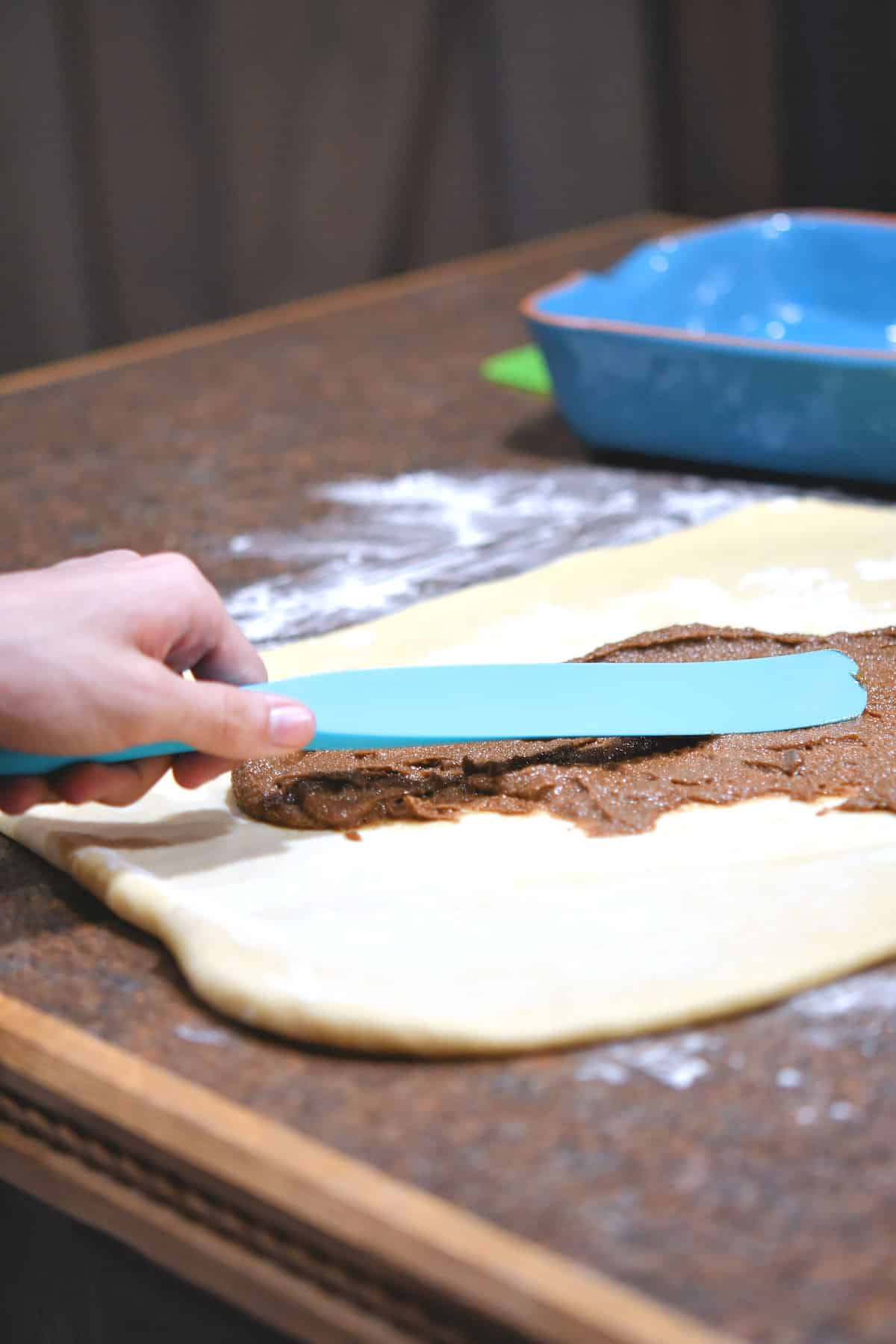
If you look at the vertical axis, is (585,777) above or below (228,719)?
below

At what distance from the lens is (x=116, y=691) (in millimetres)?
723

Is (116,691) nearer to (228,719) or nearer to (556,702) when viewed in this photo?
(228,719)

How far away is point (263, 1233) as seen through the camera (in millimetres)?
616

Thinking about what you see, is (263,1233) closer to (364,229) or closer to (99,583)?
(99,583)

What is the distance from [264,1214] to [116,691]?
27 cm

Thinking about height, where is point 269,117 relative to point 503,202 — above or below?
above

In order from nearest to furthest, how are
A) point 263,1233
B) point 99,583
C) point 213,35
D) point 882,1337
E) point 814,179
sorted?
point 882,1337 < point 263,1233 < point 99,583 < point 213,35 < point 814,179

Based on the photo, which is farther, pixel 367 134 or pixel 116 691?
pixel 367 134

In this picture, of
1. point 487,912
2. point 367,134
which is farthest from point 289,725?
point 367,134

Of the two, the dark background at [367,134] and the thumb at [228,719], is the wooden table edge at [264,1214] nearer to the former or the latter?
the thumb at [228,719]

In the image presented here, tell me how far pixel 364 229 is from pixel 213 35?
1.85 ft

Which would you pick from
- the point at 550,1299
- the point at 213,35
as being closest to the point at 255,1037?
the point at 550,1299

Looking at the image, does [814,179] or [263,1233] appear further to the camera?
[814,179]

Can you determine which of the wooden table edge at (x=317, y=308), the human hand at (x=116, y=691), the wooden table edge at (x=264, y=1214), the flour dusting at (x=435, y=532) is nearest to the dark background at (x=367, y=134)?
the wooden table edge at (x=317, y=308)
